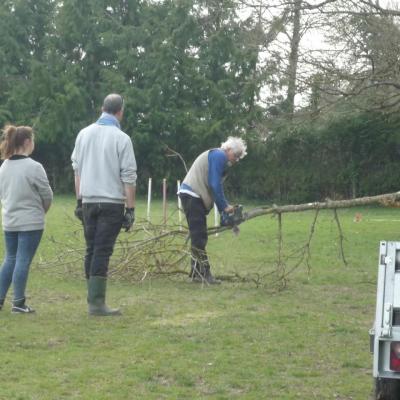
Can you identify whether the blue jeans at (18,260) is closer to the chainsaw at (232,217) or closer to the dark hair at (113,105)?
the dark hair at (113,105)

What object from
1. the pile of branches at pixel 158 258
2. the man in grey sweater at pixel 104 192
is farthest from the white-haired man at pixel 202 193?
the man in grey sweater at pixel 104 192

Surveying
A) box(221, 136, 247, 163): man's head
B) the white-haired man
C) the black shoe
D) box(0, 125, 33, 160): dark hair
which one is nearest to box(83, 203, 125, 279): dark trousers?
the black shoe

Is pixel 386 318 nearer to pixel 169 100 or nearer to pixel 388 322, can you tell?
pixel 388 322

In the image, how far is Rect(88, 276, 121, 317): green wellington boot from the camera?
755 cm

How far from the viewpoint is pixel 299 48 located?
47.4 feet

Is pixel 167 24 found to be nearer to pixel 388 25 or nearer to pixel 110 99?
pixel 388 25

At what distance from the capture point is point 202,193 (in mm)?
9547

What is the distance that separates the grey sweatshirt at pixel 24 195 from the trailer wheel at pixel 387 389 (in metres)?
4.03

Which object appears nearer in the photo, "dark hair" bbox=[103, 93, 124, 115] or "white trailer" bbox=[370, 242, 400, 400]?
"white trailer" bbox=[370, 242, 400, 400]

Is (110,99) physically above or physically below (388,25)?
below

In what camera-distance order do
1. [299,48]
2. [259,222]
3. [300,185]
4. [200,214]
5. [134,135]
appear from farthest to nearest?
[134,135] < [300,185] < [259,222] < [299,48] < [200,214]

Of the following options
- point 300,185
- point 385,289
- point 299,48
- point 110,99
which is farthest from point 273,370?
point 300,185

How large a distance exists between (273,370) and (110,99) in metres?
3.05

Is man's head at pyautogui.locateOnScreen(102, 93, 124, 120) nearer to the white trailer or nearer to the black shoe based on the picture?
the black shoe
